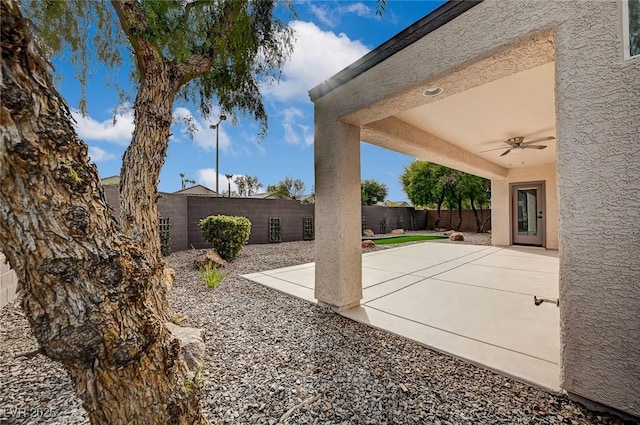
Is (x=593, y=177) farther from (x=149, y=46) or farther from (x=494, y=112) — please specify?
(x=149, y=46)

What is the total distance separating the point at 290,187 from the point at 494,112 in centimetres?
2985

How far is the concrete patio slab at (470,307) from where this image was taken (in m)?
2.57

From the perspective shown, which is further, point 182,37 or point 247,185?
point 247,185

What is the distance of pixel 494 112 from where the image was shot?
4.18m

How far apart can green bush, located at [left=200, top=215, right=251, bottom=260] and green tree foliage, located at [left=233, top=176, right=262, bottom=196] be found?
96.1 ft

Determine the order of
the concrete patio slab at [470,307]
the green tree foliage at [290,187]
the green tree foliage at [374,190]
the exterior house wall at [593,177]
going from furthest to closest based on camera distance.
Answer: the green tree foliage at [290,187], the green tree foliage at [374,190], the concrete patio slab at [470,307], the exterior house wall at [593,177]

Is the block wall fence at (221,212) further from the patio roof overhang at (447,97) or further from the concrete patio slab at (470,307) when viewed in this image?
the patio roof overhang at (447,97)

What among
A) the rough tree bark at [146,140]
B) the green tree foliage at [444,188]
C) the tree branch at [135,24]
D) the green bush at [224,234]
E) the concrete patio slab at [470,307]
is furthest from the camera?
the green tree foliage at [444,188]

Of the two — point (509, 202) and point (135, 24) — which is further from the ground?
point (135, 24)

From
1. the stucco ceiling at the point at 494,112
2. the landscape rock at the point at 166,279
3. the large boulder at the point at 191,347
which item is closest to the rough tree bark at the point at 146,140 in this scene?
the landscape rock at the point at 166,279

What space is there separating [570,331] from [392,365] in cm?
137

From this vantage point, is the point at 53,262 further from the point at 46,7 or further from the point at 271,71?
the point at 271,71

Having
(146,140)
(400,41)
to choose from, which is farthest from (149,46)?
(400,41)

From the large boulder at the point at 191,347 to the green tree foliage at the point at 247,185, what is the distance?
34.2 meters
